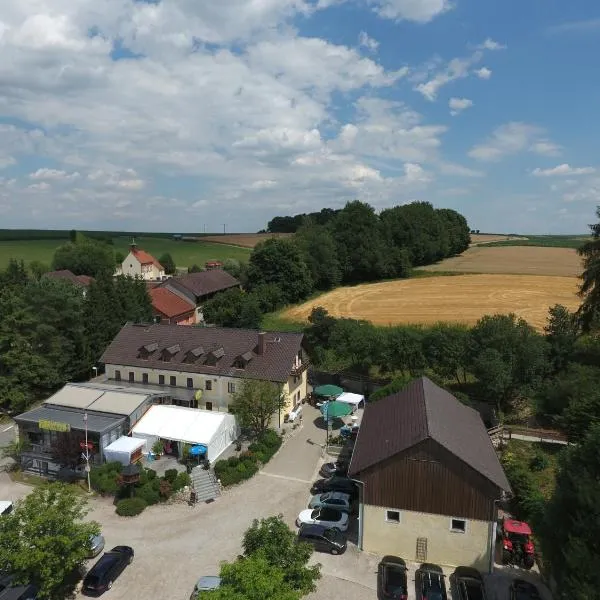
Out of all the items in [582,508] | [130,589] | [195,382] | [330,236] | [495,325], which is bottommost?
[130,589]

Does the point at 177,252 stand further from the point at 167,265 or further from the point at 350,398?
the point at 350,398

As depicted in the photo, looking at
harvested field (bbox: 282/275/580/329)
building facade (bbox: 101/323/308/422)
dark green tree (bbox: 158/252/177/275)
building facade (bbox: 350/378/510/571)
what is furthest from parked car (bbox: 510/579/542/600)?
dark green tree (bbox: 158/252/177/275)

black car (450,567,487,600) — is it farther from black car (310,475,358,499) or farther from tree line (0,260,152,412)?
tree line (0,260,152,412)

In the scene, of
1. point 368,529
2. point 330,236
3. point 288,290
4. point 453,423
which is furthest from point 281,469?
point 330,236

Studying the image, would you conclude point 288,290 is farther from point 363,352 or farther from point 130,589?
point 130,589

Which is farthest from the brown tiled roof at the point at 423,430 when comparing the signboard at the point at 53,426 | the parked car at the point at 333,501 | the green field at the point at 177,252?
the green field at the point at 177,252

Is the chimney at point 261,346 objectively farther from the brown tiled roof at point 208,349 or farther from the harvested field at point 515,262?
the harvested field at point 515,262
